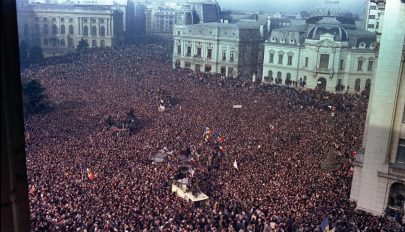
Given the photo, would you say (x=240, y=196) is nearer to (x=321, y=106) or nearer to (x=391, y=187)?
(x=391, y=187)

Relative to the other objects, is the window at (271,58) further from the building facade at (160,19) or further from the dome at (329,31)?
the building facade at (160,19)

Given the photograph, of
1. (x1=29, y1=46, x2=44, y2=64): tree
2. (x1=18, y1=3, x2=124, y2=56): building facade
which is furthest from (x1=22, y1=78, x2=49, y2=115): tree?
(x1=18, y1=3, x2=124, y2=56): building facade

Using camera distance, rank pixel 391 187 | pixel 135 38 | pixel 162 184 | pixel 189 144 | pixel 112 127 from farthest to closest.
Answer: pixel 135 38, pixel 112 127, pixel 189 144, pixel 162 184, pixel 391 187

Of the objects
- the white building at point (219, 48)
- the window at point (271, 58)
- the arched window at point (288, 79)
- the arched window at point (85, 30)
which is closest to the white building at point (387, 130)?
Answer: the arched window at point (288, 79)

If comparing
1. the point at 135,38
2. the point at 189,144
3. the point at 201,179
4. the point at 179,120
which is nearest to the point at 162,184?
the point at 201,179

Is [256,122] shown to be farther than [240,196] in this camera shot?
Yes
